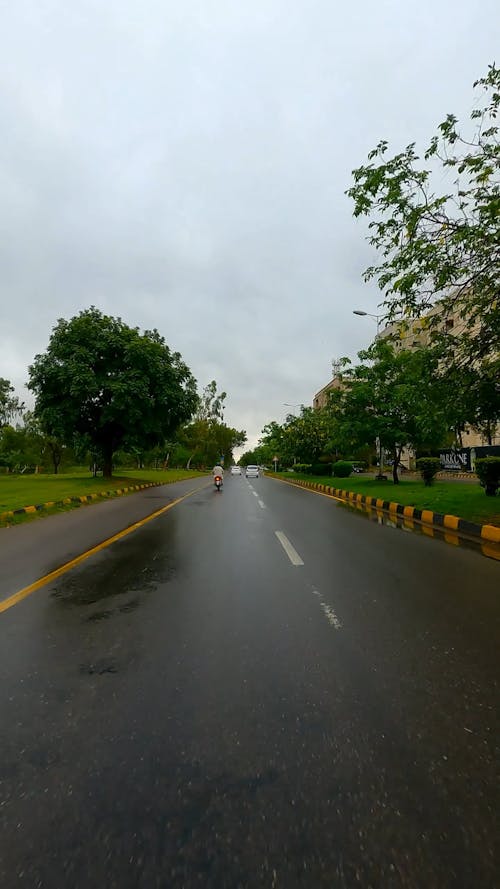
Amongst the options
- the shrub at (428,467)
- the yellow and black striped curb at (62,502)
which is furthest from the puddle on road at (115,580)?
the shrub at (428,467)

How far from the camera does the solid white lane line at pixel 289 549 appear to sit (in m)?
6.77

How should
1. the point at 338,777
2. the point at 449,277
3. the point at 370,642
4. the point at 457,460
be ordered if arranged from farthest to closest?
the point at 457,460 → the point at 449,277 → the point at 370,642 → the point at 338,777

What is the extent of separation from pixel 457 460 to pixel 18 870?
128ft

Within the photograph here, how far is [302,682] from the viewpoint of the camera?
304 cm

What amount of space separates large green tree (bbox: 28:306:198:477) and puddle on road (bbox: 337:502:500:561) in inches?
724

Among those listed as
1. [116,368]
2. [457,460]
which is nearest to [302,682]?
[116,368]

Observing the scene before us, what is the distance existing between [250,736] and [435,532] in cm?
888

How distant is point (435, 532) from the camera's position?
33.7ft

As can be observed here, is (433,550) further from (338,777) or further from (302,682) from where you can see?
(338,777)

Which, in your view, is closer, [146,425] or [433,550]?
[433,550]

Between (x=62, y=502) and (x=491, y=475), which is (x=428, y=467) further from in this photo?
(x=62, y=502)

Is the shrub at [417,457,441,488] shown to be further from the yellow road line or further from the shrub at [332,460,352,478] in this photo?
the shrub at [332,460,352,478]

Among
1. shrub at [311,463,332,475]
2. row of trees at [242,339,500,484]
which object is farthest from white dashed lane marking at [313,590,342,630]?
shrub at [311,463,332,475]

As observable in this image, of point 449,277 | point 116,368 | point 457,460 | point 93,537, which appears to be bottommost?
point 93,537
